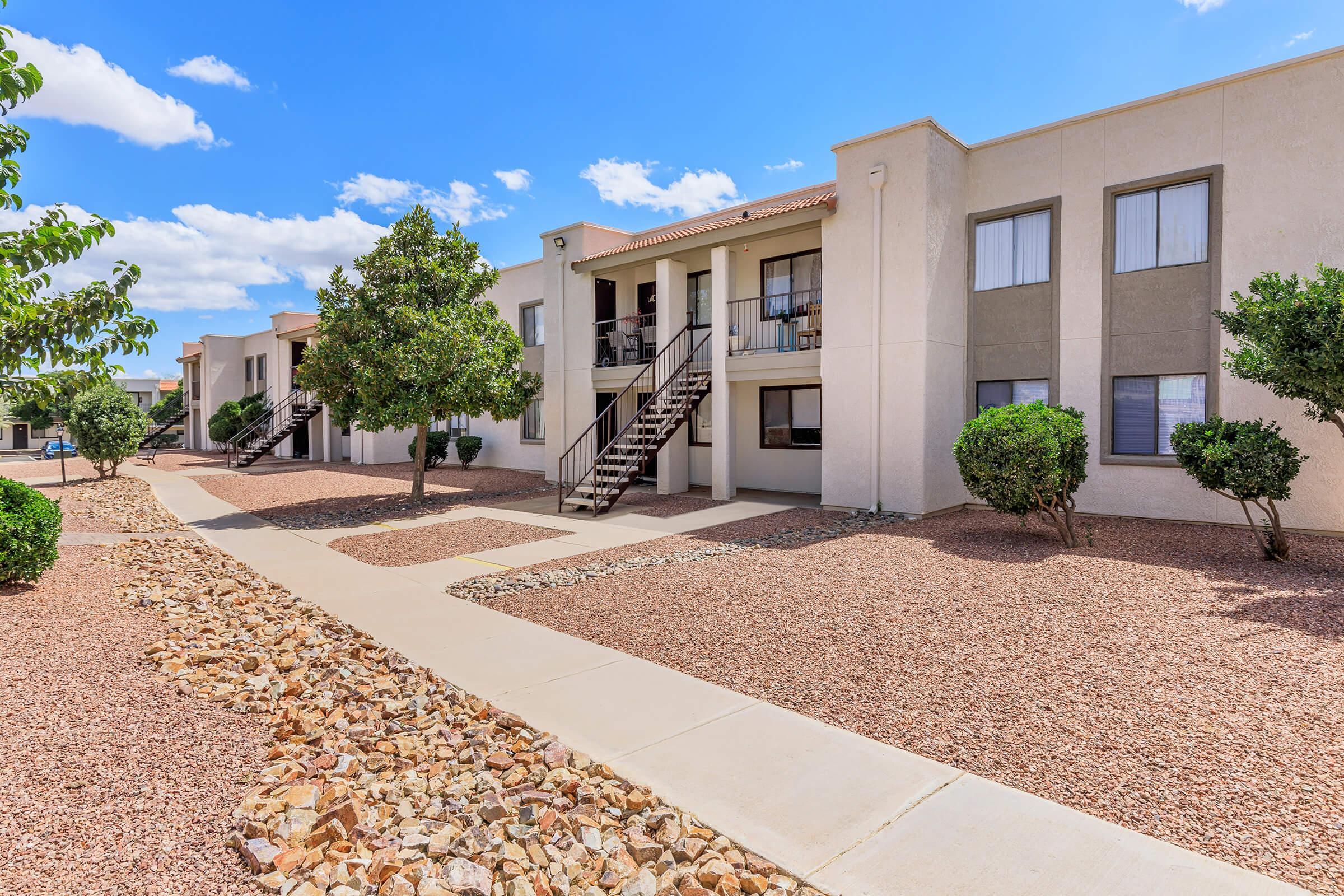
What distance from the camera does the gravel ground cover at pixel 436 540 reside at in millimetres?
10133

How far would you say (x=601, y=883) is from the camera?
3.06 m

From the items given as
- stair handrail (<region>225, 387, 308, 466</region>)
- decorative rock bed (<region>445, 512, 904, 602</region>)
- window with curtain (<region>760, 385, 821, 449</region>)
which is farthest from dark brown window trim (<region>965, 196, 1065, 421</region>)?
stair handrail (<region>225, 387, 308, 466</region>)

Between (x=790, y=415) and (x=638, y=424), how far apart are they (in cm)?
339

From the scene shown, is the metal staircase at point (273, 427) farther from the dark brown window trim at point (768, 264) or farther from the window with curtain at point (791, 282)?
the window with curtain at point (791, 282)

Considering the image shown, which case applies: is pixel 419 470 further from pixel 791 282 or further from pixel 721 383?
pixel 791 282

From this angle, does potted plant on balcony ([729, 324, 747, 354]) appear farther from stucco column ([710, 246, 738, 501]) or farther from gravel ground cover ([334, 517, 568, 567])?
gravel ground cover ([334, 517, 568, 567])

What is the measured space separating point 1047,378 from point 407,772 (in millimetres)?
12094

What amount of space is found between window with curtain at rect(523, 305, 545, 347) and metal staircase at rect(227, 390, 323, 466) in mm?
8786

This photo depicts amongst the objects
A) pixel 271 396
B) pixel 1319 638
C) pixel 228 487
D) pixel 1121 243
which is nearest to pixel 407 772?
pixel 1319 638

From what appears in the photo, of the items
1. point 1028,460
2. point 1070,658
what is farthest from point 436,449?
point 1070,658

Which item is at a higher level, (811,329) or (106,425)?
(811,329)

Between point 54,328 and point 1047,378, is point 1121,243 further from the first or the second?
point 54,328

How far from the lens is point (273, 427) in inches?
1137

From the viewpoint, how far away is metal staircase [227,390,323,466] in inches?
1054
